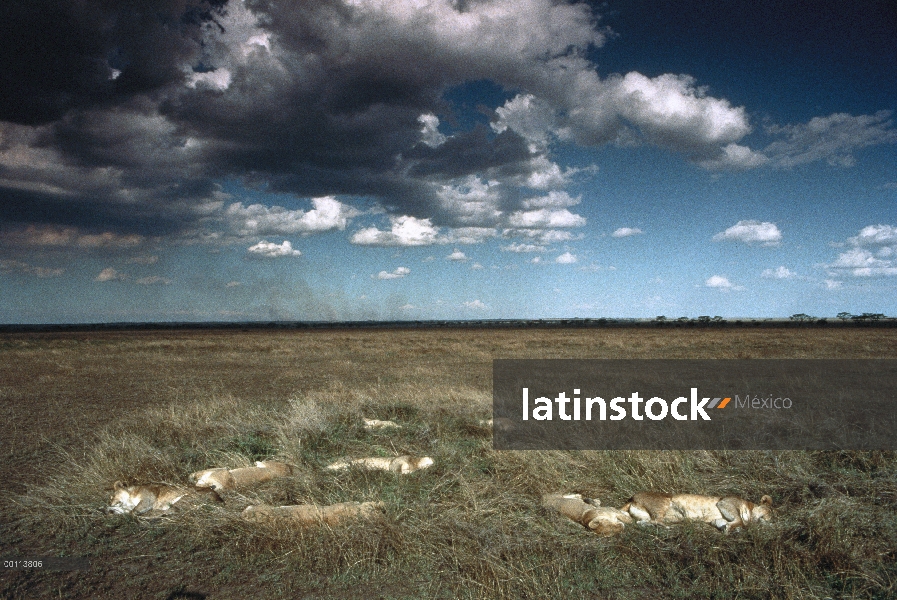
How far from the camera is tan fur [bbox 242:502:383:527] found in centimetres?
476

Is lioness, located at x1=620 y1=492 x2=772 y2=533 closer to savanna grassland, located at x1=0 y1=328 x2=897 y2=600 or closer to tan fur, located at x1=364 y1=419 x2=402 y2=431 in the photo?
savanna grassland, located at x1=0 y1=328 x2=897 y2=600

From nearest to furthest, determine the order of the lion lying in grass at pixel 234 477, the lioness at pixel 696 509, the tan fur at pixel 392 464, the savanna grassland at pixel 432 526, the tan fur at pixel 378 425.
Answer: the savanna grassland at pixel 432 526 < the lioness at pixel 696 509 < the lion lying in grass at pixel 234 477 < the tan fur at pixel 392 464 < the tan fur at pixel 378 425

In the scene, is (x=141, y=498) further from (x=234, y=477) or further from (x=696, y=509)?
(x=696, y=509)

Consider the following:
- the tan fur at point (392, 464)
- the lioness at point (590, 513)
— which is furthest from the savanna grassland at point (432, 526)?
the tan fur at point (392, 464)

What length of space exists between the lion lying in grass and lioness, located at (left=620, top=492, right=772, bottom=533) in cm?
406

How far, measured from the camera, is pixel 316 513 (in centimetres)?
480

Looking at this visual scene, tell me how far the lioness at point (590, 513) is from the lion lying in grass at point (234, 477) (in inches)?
129

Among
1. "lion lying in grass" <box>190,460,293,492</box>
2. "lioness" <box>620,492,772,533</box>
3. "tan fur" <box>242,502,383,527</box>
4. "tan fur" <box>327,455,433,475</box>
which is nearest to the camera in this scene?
"tan fur" <box>242,502,383,527</box>

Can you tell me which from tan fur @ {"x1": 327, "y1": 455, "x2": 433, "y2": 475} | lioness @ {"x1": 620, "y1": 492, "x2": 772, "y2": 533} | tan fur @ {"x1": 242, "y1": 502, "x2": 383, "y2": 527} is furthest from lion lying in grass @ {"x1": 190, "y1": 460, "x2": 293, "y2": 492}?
lioness @ {"x1": 620, "y1": 492, "x2": 772, "y2": 533}

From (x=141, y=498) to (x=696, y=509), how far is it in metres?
5.61

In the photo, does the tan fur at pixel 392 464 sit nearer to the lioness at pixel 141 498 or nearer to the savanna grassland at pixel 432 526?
the savanna grassland at pixel 432 526

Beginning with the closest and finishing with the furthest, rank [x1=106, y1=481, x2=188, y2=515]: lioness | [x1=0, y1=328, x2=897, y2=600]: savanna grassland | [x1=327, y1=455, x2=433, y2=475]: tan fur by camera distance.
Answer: [x1=0, y1=328, x2=897, y2=600]: savanna grassland
[x1=106, y1=481, x2=188, y2=515]: lioness
[x1=327, y1=455, x2=433, y2=475]: tan fur

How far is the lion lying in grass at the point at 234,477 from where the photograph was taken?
5.81 metres

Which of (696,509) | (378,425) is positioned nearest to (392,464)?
(378,425)
